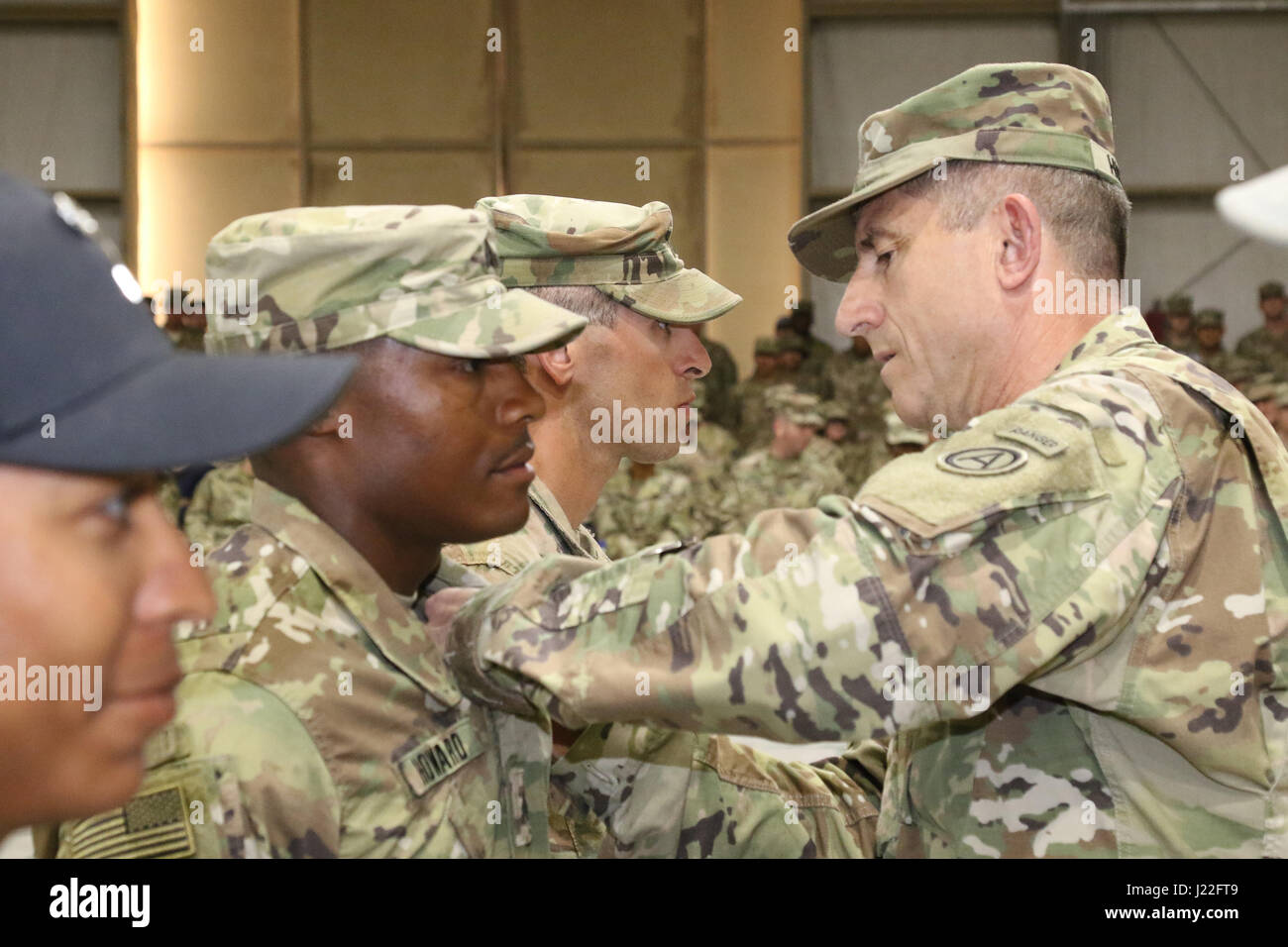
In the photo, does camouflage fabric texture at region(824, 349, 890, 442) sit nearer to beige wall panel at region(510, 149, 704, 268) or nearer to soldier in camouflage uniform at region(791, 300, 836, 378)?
soldier in camouflage uniform at region(791, 300, 836, 378)

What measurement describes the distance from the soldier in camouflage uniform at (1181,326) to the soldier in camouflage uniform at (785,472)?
3093 millimetres

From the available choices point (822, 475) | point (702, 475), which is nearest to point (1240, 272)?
point (822, 475)

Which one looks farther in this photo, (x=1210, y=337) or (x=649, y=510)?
(x=1210, y=337)

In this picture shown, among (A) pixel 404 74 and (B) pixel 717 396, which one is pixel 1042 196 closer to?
(B) pixel 717 396

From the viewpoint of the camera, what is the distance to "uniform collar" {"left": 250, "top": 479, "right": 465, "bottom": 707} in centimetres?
150

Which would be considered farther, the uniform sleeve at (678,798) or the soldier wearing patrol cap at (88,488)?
the uniform sleeve at (678,798)

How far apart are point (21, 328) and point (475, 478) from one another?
2.28 feet

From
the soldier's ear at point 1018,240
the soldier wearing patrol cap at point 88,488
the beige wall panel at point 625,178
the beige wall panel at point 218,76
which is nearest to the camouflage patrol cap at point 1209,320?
the beige wall panel at point 625,178

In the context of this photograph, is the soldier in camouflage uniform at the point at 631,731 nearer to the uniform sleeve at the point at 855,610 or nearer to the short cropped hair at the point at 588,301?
the short cropped hair at the point at 588,301

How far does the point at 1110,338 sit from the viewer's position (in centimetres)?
188

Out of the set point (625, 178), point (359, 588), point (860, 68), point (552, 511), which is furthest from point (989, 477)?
point (860, 68)

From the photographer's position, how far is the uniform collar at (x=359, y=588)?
4.93ft

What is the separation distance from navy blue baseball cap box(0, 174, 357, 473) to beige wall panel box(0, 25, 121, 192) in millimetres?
11891

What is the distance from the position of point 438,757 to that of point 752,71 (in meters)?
11.3
